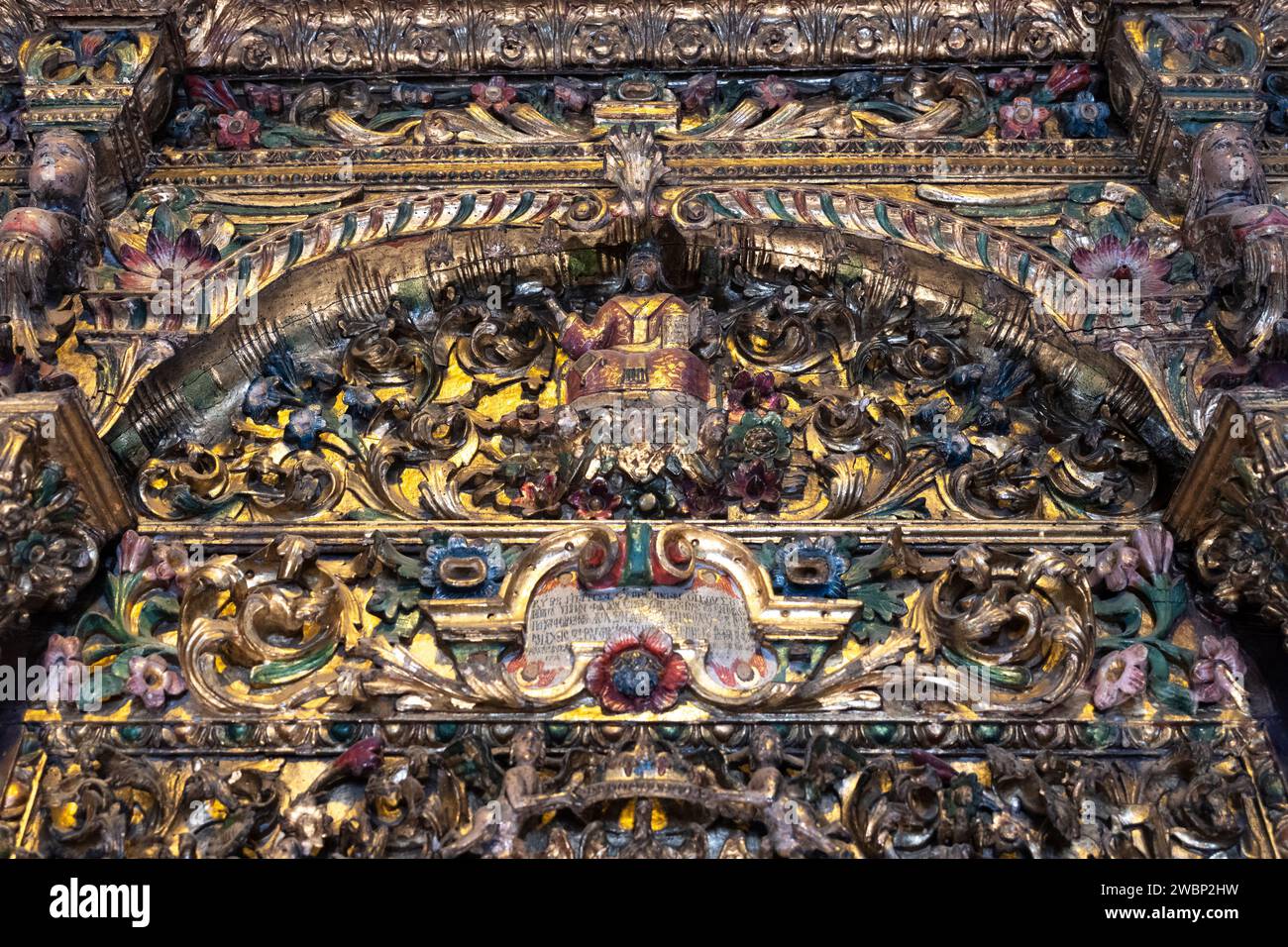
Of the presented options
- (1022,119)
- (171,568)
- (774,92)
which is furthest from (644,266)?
(171,568)

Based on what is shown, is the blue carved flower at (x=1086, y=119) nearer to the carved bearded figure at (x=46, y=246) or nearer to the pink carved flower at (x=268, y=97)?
the pink carved flower at (x=268, y=97)

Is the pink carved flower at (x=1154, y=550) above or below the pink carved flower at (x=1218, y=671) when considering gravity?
above

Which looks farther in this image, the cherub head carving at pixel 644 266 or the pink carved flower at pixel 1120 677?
the cherub head carving at pixel 644 266

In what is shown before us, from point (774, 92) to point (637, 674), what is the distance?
2.74 m

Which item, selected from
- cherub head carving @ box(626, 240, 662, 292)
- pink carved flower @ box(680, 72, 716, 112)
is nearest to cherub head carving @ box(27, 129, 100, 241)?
cherub head carving @ box(626, 240, 662, 292)

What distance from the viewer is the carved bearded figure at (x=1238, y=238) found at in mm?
5953

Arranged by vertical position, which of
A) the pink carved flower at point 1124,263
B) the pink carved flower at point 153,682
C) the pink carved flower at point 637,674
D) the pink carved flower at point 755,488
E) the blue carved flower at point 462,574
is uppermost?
the pink carved flower at point 1124,263

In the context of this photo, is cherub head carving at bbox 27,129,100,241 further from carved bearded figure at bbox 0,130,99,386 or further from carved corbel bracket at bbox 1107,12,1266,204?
carved corbel bracket at bbox 1107,12,1266,204

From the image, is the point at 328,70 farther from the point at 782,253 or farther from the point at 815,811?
the point at 815,811

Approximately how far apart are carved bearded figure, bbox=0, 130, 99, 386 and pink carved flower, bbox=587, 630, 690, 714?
2042mm

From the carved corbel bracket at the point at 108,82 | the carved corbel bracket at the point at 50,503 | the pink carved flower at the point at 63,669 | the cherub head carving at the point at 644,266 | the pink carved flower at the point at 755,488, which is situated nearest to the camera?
the carved corbel bracket at the point at 50,503

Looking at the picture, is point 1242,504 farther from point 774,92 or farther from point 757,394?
point 774,92

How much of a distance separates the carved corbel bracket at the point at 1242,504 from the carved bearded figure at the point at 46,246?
12.3ft

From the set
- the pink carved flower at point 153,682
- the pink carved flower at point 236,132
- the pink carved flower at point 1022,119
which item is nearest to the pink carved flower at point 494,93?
the pink carved flower at point 236,132
